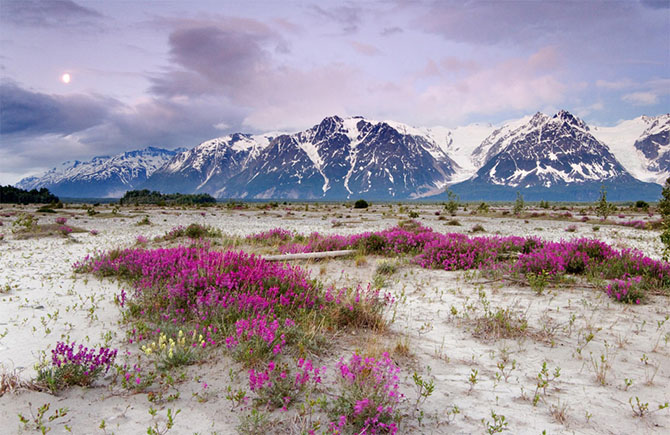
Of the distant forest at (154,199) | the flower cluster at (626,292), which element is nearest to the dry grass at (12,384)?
the flower cluster at (626,292)

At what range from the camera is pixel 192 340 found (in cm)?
467

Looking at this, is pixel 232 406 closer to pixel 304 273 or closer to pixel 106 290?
pixel 304 273

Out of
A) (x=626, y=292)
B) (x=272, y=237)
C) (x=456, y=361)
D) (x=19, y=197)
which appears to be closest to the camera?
(x=456, y=361)

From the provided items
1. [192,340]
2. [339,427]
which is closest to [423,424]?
[339,427]

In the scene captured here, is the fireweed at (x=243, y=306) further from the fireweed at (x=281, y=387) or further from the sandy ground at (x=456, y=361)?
the fireweed at (x=281, y=387)

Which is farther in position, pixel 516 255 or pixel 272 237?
pixel 272 237

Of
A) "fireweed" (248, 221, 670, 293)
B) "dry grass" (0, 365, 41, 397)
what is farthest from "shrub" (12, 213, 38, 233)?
"dry grass" (0, 365, 41, 397)

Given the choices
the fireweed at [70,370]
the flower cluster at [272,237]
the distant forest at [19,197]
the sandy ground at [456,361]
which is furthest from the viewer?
the distant forest at [19,197]

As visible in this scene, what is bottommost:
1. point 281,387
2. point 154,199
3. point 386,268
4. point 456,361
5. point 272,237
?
point 456,361

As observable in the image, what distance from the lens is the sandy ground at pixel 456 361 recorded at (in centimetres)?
341

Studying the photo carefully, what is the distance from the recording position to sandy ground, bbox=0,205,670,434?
3414 millimetres

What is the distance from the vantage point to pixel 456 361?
478 cm

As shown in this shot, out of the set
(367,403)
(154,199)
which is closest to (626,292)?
(367,403)

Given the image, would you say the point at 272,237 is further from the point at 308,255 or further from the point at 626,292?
the point at 626,292
